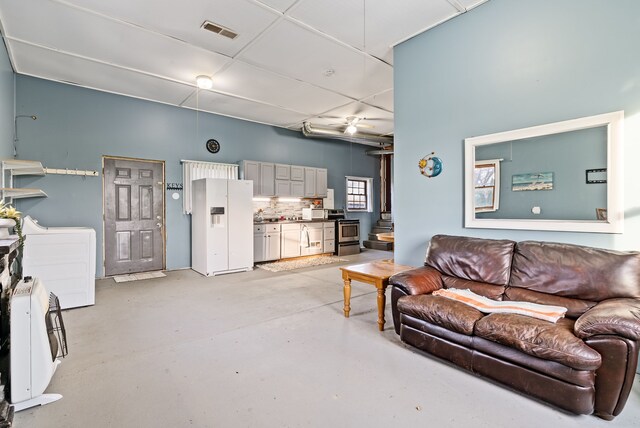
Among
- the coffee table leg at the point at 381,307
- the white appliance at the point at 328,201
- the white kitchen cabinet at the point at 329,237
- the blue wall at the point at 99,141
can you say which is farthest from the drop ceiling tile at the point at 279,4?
the white appliance at the point at 328,201

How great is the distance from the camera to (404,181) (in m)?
3.69

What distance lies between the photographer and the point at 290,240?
707cm

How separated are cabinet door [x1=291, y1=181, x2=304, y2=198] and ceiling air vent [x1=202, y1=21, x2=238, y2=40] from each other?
420 cm

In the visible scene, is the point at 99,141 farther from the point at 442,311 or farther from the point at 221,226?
the point at 442,311

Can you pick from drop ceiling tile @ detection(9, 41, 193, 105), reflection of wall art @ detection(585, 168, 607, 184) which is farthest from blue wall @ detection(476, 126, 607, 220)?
drop ceiling tile @ detection(9, 41, 193, 105)

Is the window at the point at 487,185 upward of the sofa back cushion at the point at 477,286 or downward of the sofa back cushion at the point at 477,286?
upward

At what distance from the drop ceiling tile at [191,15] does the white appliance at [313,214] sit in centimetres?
448

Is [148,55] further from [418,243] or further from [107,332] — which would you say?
[418,243]

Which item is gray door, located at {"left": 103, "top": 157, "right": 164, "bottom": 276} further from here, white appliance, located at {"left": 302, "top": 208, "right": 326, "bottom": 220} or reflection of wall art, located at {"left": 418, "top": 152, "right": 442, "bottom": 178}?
reflection of wall art, located at {"left": 418, "top": 152, "right": 442, "bottom": 178}

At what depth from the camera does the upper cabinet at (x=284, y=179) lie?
6.74 m

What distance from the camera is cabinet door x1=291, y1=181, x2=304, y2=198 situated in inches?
293

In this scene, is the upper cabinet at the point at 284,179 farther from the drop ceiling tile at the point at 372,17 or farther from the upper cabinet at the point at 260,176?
the drop ceiling tile at the point at 372,17

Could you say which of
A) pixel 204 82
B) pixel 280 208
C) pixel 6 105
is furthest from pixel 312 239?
pixel 6 105

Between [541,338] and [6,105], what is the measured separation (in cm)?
605
